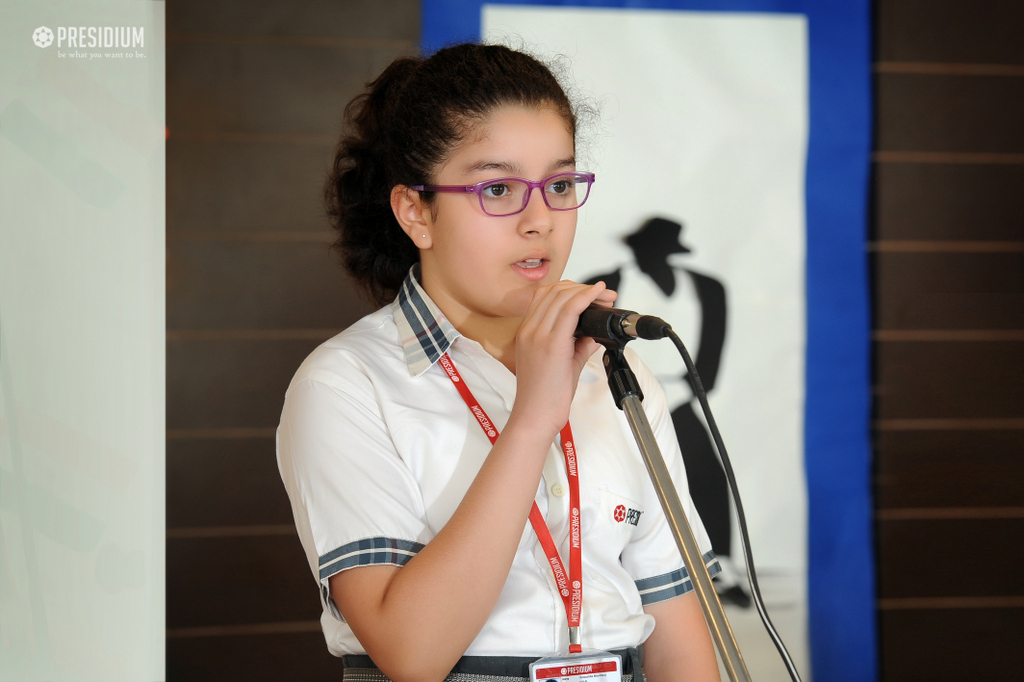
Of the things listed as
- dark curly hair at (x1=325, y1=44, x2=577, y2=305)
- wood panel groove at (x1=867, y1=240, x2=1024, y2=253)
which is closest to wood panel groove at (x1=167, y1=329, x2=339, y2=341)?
dark curly hair at (x1=325, y1=44, x2=577, y2=305)

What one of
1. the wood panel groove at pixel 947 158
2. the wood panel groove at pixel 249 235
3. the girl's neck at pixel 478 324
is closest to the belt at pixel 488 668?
the girl's neck at pixel 478 324

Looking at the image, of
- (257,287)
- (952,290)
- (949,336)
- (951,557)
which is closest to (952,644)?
(951,557)

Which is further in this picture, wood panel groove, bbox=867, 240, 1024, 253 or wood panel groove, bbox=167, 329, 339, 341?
wood panel groove, bbox=867, 240, 1024, 253

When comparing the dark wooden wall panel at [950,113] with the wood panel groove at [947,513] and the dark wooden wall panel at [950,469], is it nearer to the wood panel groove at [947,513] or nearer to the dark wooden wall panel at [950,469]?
the dark wooden wall panel at [950,469]

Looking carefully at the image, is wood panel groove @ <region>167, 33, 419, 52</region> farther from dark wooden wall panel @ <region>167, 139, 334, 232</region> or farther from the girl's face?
the girl's face

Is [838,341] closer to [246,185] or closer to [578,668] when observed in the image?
[578,668]

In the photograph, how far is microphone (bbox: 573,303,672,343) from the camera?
2.91ft

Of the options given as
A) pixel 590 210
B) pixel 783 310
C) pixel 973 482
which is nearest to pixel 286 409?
pixel 590 210

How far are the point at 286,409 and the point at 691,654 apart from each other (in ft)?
2.46

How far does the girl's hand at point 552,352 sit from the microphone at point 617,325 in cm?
2

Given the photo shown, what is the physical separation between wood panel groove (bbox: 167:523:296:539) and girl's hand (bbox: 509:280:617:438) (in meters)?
1.36

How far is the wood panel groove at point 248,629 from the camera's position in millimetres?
2240

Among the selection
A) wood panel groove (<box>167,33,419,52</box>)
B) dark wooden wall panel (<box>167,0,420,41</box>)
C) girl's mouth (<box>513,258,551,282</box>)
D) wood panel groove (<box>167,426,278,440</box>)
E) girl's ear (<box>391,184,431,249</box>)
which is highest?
dark wooden wall panel (<box>167,0,420,41</box>)

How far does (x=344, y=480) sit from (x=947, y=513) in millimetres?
2036
